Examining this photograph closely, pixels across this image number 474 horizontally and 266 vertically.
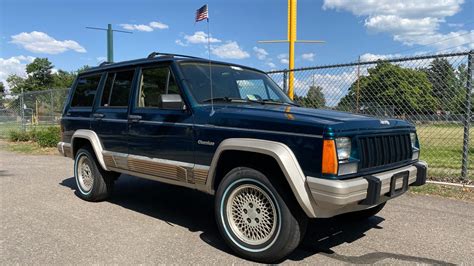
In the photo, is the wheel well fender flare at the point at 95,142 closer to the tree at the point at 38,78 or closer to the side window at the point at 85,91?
the side window at the point at 85,91

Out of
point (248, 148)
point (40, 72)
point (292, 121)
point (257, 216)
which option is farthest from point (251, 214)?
point (40, 72)

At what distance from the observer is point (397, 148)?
4148 mm

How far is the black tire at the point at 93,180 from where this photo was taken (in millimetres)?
6000

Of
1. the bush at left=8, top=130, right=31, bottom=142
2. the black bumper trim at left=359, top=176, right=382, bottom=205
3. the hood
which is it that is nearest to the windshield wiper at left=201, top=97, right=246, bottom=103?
the hood

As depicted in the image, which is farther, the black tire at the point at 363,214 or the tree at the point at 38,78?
the tree at the point at 38,78

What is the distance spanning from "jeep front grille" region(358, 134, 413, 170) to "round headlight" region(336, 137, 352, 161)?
141 mm

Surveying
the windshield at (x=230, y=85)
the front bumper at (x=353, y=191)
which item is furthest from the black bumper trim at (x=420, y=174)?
the windshield at (x=230, y=85)

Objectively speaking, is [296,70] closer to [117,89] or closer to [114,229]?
[117,89]

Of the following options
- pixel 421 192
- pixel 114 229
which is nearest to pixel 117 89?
pixel 114 229

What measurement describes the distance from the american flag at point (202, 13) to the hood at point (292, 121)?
1072 millimetres

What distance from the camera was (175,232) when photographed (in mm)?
4648

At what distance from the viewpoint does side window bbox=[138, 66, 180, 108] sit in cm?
483

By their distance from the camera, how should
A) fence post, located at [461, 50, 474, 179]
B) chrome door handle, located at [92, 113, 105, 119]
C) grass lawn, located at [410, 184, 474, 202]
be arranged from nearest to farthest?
chrome door handle, located at [92, 113, 105, 119] → grass lawn, located at [410, 184, 474, 202] → fence post, located at [461, 50, 474, 179]

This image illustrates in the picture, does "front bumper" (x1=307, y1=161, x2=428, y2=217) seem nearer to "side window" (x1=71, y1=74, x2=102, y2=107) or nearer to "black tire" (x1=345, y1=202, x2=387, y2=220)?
"black tire" (x1=345, y1=202, x2=387, y2=220)
